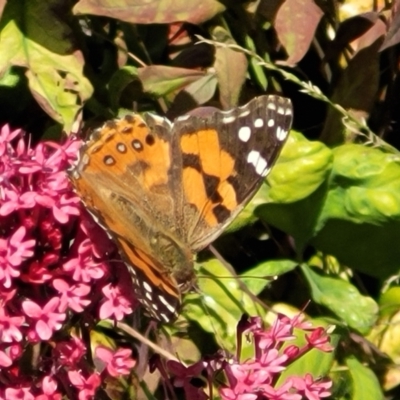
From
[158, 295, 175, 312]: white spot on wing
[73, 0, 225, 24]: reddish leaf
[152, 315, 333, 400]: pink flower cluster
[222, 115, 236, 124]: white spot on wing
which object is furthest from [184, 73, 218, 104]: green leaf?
[158, 295, 175, 312]: white spot on wing

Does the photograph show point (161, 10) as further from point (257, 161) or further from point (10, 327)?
point (10, 327)

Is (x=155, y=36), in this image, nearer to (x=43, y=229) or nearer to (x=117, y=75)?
(x=117, y=75)

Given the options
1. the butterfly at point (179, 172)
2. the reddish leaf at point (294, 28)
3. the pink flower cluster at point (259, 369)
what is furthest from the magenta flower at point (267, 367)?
the reddish leaf at point (294, 28)

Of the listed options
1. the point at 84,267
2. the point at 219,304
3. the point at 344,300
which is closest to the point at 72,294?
the point at 84,267

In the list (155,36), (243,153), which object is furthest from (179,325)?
(155,36)

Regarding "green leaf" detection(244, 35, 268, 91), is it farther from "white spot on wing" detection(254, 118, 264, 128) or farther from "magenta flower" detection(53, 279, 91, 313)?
"magenta flower" detection(53, 279, 91, 313)

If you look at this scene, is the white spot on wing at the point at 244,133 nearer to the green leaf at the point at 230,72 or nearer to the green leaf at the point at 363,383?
the green leaf at the point at 230,72
